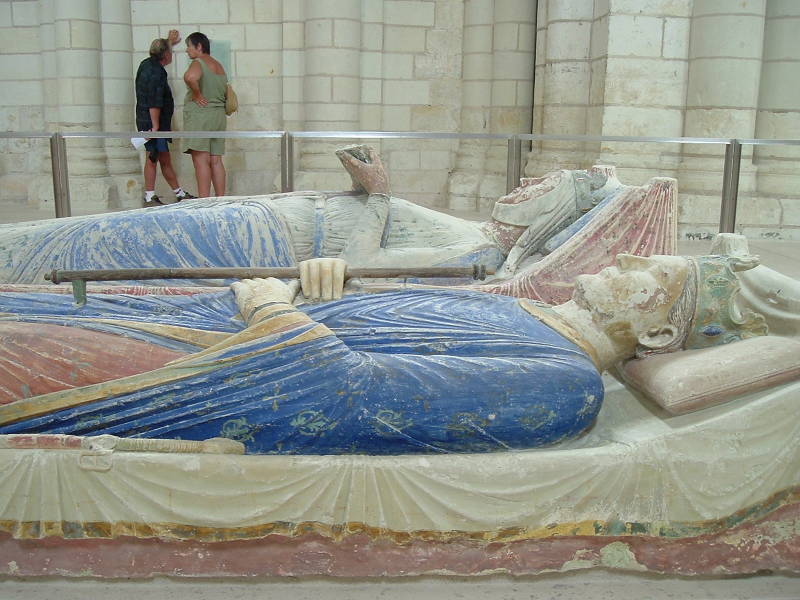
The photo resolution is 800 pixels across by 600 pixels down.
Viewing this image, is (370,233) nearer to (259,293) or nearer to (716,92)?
(259,293)

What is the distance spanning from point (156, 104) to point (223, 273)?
17.8 ft

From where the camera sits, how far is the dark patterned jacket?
724 cm

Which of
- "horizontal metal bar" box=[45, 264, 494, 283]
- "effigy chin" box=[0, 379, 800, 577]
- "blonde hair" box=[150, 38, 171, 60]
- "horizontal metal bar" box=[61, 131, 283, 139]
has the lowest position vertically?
"effigy chin" box=[0, 379, 800, 577]

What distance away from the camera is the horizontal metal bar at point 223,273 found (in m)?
2.37

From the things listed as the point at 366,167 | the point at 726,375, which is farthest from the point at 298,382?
the point at 366,167

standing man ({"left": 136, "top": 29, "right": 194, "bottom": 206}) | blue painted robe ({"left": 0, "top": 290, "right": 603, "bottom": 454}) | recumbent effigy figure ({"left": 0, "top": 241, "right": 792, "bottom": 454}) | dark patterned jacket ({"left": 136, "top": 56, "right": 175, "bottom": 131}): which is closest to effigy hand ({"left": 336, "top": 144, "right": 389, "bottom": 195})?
recumbent effigy figure ({"left": 0, "top": 241, "right": 792, "bottom": 454})

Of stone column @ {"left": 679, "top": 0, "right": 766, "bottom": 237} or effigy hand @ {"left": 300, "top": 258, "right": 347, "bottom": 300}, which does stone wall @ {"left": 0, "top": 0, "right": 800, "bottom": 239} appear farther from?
effigy hand @ {"left": 300, "top": 258, "right": 347, "bottom": 300}

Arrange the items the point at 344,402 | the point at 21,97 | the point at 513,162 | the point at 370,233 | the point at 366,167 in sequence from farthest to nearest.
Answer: the point at 21,97 → the point at 513,162 → the point at 366,167 → the point at 370,233 → the point at 344,402

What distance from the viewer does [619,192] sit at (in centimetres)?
335

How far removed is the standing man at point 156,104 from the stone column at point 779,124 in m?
4.79

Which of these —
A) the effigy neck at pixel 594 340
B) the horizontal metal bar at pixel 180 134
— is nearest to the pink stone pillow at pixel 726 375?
the effigy neck at pixel 594 340

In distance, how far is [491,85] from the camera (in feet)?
26.1

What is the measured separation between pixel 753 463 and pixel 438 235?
5.71 feet

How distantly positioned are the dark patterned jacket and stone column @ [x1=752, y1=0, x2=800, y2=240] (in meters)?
5.08
